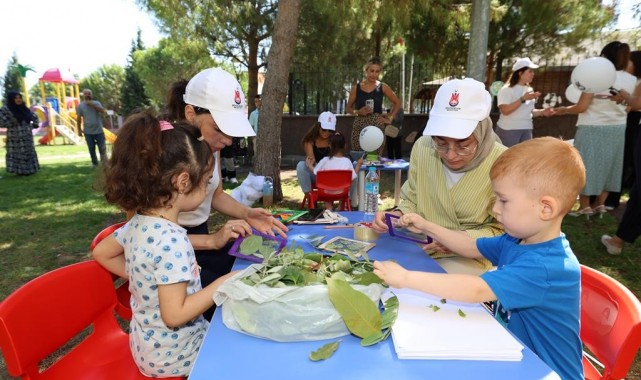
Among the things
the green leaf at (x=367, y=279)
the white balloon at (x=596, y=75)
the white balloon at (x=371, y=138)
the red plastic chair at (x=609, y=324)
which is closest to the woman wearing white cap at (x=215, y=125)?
the green leaf at (x=367, y=279)

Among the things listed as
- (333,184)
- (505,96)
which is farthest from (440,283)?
(505,96)

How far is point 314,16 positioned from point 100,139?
20.3 ft

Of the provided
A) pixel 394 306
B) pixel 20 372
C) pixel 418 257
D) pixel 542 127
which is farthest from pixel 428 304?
pixel 542 127

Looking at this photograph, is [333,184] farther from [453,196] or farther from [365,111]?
[453,196]

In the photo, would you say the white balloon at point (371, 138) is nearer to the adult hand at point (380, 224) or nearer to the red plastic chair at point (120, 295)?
the adult hand at point (380, 224)

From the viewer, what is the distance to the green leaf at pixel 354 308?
1.01 meters

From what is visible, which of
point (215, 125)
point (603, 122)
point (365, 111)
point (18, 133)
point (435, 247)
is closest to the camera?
point (435, 247)

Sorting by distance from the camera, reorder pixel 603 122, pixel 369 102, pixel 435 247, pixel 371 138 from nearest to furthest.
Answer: pixel 435 247 → pixel 603 122 → pixel 371 138 → pixel 369 102

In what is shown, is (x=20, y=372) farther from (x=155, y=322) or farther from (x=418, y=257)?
(x=418, y=257)

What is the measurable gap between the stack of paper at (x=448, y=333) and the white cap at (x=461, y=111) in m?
0.79

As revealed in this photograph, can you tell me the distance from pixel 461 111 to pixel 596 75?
3.26 meters

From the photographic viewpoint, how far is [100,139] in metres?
9.30

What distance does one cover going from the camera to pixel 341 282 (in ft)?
3.38

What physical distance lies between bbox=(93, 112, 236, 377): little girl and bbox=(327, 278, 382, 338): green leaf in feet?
1.39
